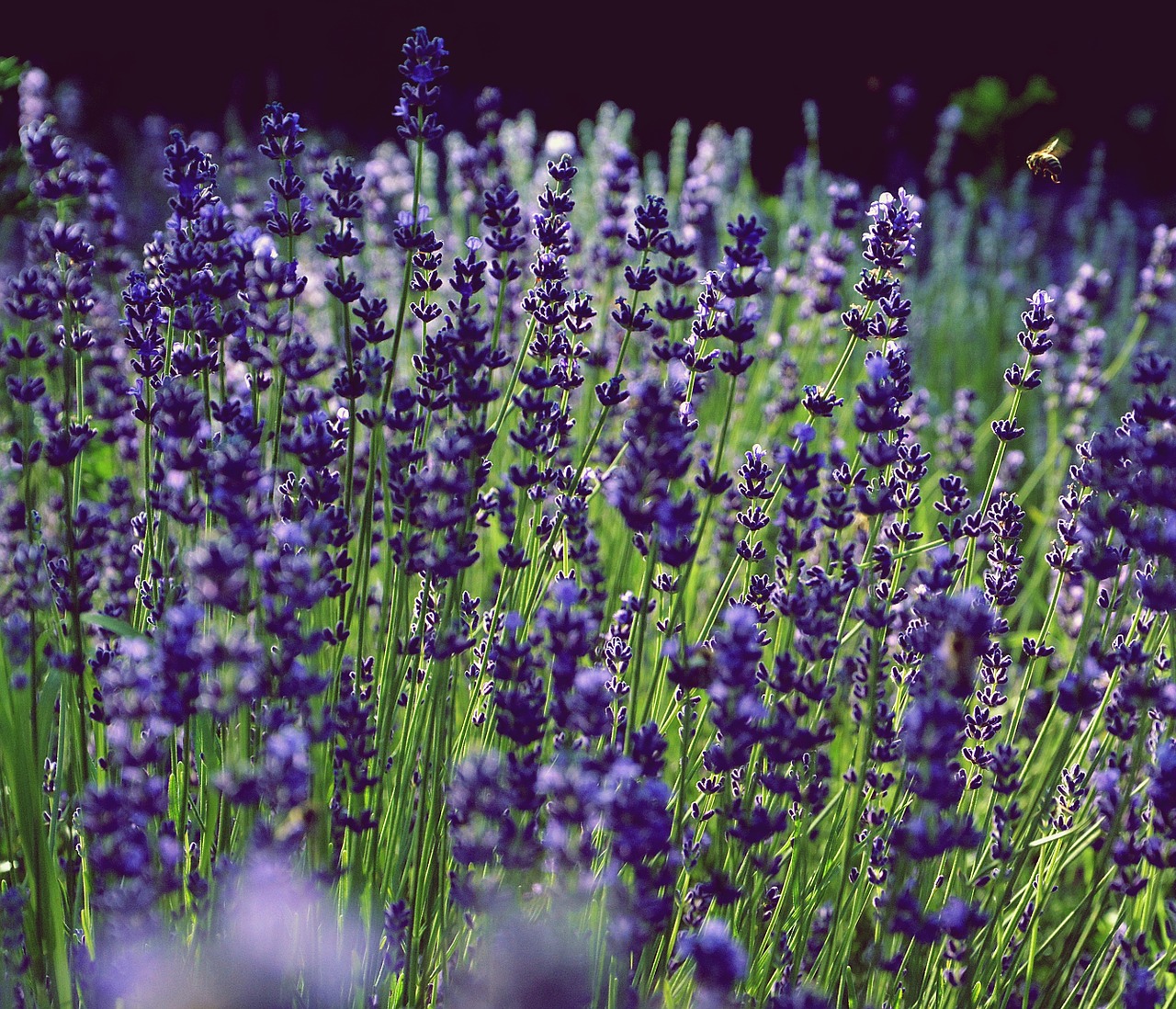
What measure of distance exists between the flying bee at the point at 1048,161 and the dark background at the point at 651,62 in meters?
7.74

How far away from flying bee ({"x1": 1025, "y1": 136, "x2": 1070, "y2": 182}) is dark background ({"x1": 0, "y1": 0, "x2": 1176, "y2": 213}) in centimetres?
774

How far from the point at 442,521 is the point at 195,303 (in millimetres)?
879

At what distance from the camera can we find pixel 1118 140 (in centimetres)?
1362

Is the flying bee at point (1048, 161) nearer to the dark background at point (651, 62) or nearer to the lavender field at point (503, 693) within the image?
the lavender field at point (503, 693)

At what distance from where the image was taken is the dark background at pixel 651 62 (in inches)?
452

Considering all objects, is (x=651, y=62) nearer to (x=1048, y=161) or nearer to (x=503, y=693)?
(x=1048, y=161)

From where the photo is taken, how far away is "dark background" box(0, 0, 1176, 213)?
1148cm

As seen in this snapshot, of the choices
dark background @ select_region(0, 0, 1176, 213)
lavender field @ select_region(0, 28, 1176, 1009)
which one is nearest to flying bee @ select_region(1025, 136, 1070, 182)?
lavender field @ select_region(0, 28, 1176, 1009)

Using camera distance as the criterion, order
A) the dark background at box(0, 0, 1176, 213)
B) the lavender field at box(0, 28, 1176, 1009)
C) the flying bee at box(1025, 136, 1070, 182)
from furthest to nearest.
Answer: the dark background at box(0, 0, 1176, 213) → the flying bee at box(1025, 136, 1070, 182) → the lavender field at box(0, 28, 1176, 1009)

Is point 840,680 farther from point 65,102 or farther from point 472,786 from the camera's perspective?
point 65,102

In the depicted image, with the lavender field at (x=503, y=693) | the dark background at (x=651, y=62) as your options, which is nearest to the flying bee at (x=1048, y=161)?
the lavender field at (x=503, y=693)

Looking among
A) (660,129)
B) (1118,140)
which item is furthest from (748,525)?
(1118,140)

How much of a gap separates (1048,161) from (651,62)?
9.36 metres

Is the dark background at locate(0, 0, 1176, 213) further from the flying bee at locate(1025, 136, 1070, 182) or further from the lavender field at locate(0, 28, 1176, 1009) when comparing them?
the lavender field at locate(0, 28, 1176, 1009)
